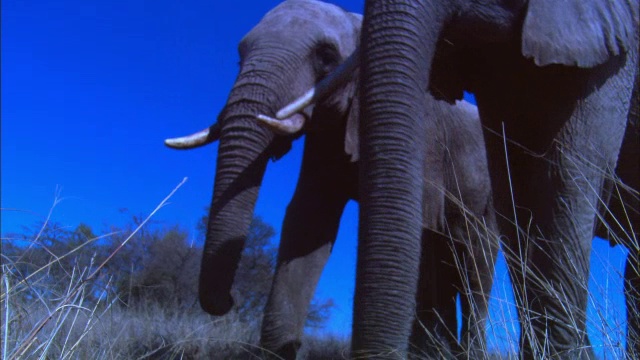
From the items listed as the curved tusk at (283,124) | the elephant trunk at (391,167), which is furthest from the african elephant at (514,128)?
the curved tusk at (283,124)

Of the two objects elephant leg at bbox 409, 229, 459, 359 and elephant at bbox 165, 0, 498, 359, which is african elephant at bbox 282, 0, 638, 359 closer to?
elephant at bbox 165, 0, 498, 359

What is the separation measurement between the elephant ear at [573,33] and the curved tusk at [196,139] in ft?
8.44

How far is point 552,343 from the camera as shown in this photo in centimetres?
311

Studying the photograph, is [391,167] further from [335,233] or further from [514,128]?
[335,233]

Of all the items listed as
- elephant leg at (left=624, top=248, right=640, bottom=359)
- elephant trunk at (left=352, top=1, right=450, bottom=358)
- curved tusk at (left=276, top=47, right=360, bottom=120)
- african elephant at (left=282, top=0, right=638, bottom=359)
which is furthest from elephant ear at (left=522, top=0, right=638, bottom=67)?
→ curved tusk at (left=276, top=47, right=360, bottom=120)

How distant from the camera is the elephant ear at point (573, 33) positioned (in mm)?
3320

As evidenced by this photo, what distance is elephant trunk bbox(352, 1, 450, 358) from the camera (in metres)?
2.67

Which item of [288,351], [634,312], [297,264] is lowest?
[634,312]

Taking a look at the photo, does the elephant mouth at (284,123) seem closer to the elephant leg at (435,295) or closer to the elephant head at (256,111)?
the elephant head at (256,111)

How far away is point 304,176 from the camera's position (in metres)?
5.89

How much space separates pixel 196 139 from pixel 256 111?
66cm

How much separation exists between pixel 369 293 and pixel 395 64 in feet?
3.02

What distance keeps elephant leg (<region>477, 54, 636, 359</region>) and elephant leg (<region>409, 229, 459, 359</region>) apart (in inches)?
54.6

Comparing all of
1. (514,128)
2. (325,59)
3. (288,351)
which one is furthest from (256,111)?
(514,128)
